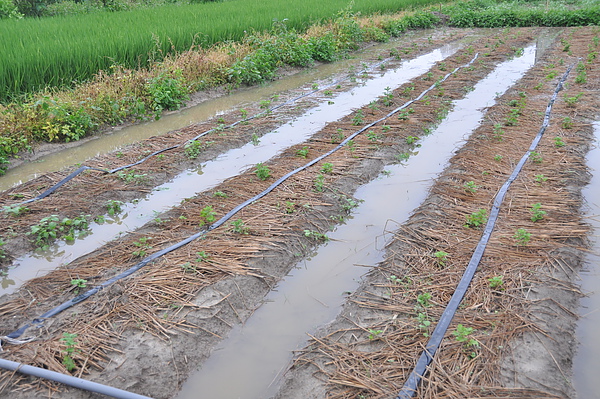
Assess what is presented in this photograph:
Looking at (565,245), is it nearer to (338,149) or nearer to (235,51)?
(338,149)

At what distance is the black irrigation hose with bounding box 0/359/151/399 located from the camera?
103 inches

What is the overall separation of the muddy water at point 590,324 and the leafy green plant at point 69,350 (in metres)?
2.83

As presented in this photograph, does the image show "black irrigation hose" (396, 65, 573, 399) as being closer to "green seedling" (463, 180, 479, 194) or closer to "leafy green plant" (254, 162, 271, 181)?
"green seedling" (463, 180, 479, 194)

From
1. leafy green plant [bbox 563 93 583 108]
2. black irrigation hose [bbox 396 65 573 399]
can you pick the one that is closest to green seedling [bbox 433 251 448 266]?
black irrigation hose [bbox 396 65 573 399]

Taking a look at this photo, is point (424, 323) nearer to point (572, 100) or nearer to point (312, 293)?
point (312, 293)

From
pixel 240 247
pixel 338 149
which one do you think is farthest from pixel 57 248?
pixel 338 149

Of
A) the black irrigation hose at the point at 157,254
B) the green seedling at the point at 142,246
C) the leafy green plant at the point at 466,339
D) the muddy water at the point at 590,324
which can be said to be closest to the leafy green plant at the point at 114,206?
the green seedling at the point at 142,246

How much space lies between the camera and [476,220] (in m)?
4.31

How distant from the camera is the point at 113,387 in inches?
107

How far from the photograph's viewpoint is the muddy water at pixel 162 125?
6.18 metres

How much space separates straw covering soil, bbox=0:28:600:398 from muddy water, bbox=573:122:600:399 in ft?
0.25

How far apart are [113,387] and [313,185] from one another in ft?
9.63

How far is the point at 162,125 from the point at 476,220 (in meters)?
5.16

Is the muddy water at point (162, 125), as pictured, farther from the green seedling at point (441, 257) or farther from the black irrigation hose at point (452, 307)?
the black irrigation hose at point (452, 307)
